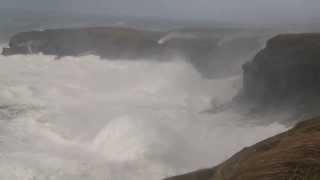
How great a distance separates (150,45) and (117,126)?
31.0 metres

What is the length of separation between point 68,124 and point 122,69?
2301cm

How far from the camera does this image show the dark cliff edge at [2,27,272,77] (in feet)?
159

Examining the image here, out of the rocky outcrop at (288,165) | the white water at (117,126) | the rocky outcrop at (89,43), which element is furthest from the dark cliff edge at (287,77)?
the rocky outcrop at (89,43)

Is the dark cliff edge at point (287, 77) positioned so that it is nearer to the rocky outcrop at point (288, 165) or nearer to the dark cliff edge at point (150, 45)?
the dark cliff edge at point (150, 45)

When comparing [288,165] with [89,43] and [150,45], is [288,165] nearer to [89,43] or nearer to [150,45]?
[150,45]

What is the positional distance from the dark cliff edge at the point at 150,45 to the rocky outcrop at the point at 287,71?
10755 mm

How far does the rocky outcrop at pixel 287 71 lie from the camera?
28469 millimetres

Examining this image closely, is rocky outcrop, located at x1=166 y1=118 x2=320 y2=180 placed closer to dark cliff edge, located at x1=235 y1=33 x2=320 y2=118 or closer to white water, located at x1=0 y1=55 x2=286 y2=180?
white water, located at x1=0 y1=55 x2=286 y2=180

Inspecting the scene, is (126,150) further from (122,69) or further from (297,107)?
(122,69)

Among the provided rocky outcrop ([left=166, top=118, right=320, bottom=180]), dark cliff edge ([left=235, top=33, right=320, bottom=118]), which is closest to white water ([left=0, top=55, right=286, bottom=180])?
dark cliff edge ([left=235, top=33, right=320, bottom=118])

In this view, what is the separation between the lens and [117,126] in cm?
2647

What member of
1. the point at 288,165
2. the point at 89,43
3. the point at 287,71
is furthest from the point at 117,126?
the point at 89,43

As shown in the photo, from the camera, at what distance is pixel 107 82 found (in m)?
46.5

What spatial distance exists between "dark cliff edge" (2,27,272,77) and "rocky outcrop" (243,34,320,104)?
35.3ft
